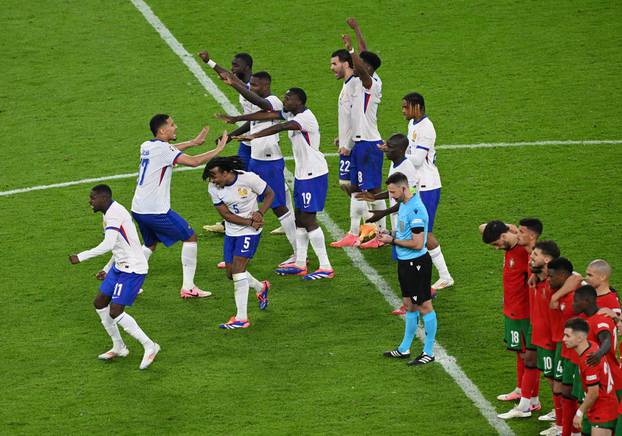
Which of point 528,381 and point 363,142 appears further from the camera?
point 363,142

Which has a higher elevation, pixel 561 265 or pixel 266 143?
pixel 266 143

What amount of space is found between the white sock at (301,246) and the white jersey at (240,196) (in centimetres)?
157

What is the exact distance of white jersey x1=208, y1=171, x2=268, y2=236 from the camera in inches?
546

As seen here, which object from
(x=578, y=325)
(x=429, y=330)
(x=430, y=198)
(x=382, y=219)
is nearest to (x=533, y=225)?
(x=578, y=325)

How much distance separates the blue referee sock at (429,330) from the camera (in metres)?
12.7

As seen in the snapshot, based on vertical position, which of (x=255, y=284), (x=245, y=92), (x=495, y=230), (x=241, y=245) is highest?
(x=245, y=92)

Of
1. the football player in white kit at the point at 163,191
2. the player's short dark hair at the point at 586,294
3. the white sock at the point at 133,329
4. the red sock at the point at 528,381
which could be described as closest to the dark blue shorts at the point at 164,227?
the football player in white kit at the point at 163,191

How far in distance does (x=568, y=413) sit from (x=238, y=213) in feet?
15.5

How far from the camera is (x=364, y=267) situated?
1572cm

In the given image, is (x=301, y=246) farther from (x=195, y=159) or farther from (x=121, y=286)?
(x=121, y=286)

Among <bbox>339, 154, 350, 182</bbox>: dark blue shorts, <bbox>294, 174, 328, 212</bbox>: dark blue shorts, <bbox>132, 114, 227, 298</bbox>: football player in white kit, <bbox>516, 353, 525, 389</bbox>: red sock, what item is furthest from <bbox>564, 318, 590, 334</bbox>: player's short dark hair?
<bbox>339, 154, 350, 182</bbox>: dark blue shorts

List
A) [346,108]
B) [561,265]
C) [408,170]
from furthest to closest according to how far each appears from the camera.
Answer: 1. [346,108]
2. [408,170]
3. [561,265]

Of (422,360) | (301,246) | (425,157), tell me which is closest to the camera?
(422,360)

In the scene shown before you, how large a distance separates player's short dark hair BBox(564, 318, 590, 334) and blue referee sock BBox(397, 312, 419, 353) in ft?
9.17
